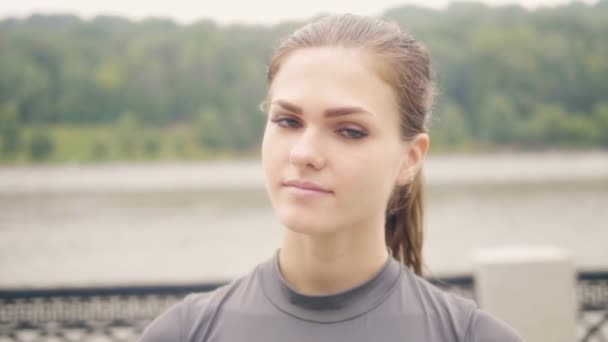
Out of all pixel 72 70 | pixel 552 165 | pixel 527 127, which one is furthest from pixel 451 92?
pixel 72 70

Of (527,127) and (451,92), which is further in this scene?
(451,92)

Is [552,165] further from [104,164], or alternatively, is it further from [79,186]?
[79,186]

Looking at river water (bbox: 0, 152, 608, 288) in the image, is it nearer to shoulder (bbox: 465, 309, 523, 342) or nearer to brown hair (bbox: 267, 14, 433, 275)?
brown hair (bbox: 267, 14, 433, 275)

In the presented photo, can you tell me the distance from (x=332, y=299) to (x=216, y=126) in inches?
1612

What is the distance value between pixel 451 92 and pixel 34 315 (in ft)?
130

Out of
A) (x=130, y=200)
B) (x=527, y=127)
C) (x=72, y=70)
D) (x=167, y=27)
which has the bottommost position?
(x=130, y=200)

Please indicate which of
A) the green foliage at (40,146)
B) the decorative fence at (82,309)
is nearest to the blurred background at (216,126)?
the green foliage at (40,146)

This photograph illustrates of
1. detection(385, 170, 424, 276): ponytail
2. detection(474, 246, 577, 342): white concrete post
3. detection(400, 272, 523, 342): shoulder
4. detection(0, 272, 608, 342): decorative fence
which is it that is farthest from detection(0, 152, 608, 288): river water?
detection(400, 272, 523, 342): shoulder

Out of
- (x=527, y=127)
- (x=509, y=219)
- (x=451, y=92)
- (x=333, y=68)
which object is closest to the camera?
(x=333, y=68)

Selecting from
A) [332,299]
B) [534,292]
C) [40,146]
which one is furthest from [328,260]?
[40,146]

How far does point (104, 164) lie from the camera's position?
141ft

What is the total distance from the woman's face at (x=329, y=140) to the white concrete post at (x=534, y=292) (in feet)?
9.15

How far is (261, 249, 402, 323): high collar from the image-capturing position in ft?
4.41

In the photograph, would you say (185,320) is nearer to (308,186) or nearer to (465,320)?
(308,186)
